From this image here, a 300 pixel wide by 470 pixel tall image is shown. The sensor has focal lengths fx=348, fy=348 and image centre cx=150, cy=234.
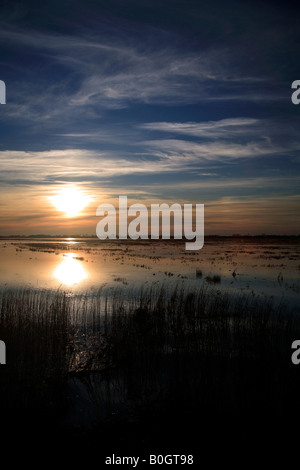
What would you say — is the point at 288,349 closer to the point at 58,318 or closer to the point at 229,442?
the point at 229,442

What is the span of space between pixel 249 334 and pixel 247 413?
3.18 meters

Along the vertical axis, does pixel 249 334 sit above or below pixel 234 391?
above

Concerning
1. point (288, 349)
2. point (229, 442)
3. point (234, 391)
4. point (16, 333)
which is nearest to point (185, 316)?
point (288, 349)

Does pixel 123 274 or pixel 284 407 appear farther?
pixel 123 274

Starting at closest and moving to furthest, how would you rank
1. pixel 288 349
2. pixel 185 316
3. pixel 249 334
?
pixel 288 349 < pixel 249 334 < pixel 185 316

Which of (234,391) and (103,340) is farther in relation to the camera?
(103,340)

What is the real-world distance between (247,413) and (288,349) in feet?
9.40

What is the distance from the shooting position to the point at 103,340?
Answer: 978cm
